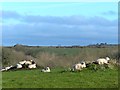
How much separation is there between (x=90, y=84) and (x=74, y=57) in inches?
1342

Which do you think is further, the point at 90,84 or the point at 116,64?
the point at 116,64

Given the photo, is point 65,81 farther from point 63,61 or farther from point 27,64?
point 63,61

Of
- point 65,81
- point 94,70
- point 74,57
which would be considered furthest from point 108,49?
point 65,81

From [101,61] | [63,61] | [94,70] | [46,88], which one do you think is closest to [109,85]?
[46,88]

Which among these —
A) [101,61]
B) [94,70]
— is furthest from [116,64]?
[94,70]

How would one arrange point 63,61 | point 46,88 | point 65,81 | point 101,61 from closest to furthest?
point 46,88 < point 65,81 < point 101,61 < point 63,61

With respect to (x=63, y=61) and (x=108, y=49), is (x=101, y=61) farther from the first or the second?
(x=108, y=49)

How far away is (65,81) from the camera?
2419 centimetres

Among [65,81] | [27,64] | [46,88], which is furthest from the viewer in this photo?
[27,64]

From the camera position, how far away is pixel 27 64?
1775 inches

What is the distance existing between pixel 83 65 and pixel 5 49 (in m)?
31.7

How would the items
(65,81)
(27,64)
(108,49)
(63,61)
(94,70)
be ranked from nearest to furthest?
(65,81)
(94,70)
(27,64)
(63,61)
(108,49)

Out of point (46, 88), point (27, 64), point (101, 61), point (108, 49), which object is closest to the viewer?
point (46, 88)

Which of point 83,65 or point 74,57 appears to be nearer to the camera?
point 83,65
